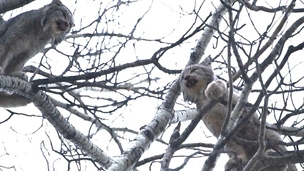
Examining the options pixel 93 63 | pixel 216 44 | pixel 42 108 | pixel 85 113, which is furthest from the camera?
pixel 85 113

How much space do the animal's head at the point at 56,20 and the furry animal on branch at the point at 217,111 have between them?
1.66 metres

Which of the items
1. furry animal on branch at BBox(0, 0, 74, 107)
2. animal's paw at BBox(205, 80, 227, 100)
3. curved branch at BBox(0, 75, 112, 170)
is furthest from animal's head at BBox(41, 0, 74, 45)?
animal's paw at BBox(205, 80, 227, 100)

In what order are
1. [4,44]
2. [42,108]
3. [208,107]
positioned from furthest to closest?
1. [4,44]
2. [42,108]
3. [208,107]

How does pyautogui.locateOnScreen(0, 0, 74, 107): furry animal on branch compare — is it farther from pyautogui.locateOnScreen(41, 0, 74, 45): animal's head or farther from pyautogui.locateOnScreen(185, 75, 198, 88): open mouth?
pyautogui.locateOnScreen(185, 75, 198, 88): open mouth

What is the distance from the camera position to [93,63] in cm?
661

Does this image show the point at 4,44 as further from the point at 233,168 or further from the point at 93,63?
the point at 233,168

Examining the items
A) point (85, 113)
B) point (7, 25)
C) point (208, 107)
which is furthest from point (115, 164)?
point (85, 113)

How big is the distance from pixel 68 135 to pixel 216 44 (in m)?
1.75

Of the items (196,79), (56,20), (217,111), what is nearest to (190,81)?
(196,79)

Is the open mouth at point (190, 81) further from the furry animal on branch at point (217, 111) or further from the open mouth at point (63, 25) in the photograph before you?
the open mouth at point (63, 25)

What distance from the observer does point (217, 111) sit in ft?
20.0

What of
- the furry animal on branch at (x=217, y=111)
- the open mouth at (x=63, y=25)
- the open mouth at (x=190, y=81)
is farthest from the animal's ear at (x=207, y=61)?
the open mouth at (x=63, y=25)

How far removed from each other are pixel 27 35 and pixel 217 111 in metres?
2.39

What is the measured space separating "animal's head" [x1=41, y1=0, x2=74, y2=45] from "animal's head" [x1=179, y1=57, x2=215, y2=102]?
65.4 inches
